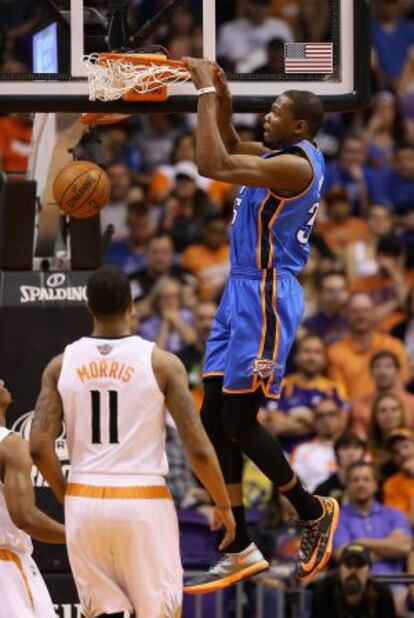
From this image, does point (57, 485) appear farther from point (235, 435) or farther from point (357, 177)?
point (357, 177)

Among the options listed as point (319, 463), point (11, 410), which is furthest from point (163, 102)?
point (319, 463)

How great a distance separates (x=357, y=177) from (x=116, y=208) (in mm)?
2513

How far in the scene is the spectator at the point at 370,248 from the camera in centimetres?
1636

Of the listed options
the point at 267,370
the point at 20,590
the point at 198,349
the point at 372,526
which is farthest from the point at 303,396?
the point at 20,590

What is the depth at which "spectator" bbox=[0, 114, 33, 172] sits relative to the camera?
57.2 feet

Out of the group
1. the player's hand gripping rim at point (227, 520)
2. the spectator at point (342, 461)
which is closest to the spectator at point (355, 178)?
the spectator at point (342, 461)

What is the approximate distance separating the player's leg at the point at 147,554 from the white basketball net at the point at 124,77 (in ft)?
7.74

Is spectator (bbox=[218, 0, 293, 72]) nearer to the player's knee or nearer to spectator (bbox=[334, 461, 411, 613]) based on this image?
spectator (bbox=[334, 461, 411, 613])

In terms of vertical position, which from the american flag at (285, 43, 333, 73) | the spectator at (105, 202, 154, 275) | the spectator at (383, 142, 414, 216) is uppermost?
the american flag at (285, 43, 333, 73)

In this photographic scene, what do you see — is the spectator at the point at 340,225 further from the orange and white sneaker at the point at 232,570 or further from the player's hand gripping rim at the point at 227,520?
the player's hand gripping rim at the point at 227,520

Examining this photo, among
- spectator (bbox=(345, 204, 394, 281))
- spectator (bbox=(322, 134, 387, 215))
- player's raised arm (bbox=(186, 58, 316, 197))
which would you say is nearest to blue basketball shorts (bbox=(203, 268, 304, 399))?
player's raised arm (bbox=(186, 58, 316, 197))

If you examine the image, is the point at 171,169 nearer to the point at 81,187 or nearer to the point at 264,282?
the point at 81,187

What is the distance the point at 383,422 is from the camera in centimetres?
1341

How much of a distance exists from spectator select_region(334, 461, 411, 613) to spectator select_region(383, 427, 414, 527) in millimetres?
401
